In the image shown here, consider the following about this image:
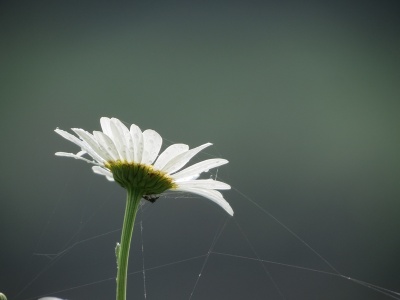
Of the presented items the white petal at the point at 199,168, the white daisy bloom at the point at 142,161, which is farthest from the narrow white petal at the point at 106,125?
the white petal at the point at 199,168

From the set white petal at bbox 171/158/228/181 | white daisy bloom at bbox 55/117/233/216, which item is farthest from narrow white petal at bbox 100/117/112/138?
white petal at bbox 171/158/228/181

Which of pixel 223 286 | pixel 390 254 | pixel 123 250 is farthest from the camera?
pixel 390 254

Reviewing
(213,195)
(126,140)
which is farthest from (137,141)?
(213,195)

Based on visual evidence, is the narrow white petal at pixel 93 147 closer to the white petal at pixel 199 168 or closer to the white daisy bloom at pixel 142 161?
the white daisy bloom at pixel 142 161

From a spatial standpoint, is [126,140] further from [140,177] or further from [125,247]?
[125,247]

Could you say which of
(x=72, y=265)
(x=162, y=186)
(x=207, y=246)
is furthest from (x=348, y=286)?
(x=162, y=186)

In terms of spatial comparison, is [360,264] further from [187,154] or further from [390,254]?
[187,154]
